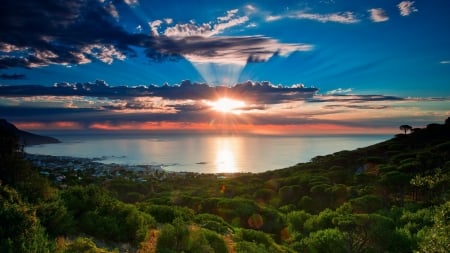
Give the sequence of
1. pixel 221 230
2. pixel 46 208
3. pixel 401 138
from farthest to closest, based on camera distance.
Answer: pixel 401 138, pixel 221 230, pixel 46 208

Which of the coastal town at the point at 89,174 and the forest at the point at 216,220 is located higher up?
the forest at the point at 216,220

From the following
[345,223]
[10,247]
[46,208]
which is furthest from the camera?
[345,223]

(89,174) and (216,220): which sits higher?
(216,220)

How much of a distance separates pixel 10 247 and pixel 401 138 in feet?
363

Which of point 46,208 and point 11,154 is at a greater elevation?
point 11,154

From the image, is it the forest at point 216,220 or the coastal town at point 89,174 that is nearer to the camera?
the forest at point 216,220

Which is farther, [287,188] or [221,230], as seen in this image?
[287,188]

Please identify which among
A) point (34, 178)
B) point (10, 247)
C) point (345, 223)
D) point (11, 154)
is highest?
point (11, 154)

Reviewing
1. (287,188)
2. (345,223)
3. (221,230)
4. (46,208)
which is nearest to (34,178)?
(46,208)

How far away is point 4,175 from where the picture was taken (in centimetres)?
1816

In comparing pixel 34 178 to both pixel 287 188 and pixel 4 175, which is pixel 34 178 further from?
pixel 287 188

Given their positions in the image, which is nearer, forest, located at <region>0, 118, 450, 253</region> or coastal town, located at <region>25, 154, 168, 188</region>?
forest, located at <region>0, 118, 450, 253</region>

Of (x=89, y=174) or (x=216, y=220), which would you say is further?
(x=89, y=174)

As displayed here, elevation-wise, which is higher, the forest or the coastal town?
the forest
